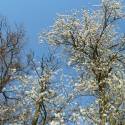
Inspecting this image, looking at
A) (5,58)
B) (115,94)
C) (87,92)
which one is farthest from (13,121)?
(115,94)

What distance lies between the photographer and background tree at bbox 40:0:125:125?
82.0ft

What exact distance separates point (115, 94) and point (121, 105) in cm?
90

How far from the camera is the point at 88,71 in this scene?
92.2 ft

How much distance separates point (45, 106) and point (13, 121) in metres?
2.51

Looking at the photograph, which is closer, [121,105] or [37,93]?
[121,105]

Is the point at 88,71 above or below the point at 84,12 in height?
below

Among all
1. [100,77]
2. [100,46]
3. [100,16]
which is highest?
[100,16]

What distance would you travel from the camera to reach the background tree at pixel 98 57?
82.0 ft

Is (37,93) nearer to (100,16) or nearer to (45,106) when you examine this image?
(45,106)

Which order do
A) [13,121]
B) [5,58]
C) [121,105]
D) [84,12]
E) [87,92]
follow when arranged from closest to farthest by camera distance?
1. [121,105]
2. [87,92]
3. [84,12]
4. [13,121]
5. [5,58]

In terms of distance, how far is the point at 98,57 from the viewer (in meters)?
27.7

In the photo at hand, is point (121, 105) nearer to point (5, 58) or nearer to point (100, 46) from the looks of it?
point (100, 46)

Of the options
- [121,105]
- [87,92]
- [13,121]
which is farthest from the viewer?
[13,121]

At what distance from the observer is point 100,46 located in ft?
91.8
